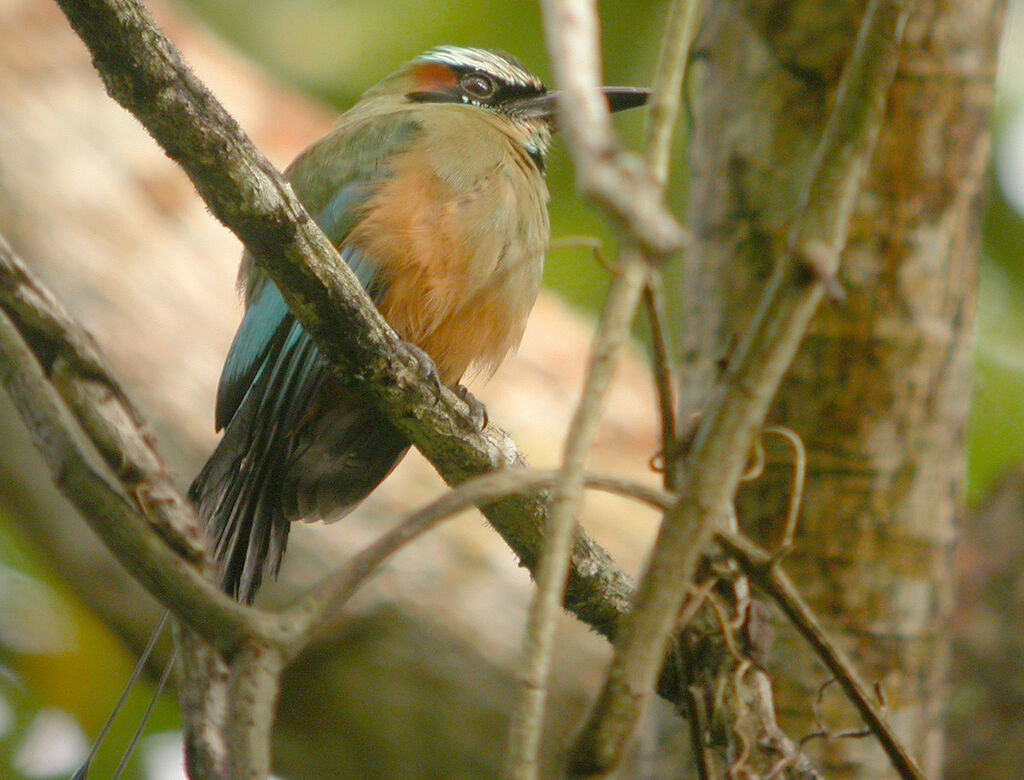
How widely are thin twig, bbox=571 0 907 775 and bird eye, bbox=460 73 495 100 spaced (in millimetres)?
2396

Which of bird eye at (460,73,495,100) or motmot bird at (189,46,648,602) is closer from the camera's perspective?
motmot bird at (189,46,648,602)

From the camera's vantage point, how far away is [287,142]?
5.41 meters

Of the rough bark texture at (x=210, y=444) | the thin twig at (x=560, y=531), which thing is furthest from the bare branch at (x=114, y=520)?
the rough bark texture at (x=210, y=444)

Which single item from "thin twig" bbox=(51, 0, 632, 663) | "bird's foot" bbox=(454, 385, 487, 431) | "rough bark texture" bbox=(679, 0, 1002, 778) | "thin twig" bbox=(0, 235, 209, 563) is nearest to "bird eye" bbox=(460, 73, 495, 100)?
"rough bark texture" bbox=(679, 0, 1002, 778)

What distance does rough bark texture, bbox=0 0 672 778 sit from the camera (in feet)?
14.0

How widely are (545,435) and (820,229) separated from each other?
3.66 m

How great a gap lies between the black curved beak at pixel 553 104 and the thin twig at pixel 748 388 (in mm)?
2193

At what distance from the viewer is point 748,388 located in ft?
3.84

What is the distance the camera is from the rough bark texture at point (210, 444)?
4277 mm

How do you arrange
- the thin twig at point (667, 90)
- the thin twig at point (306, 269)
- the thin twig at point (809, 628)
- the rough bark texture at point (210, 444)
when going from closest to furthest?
the thin twig at point (667, 90) < the thin twig at point (306, 269) < the thin twig at point (809, 628) < the rough bark texture at point (210, 444)

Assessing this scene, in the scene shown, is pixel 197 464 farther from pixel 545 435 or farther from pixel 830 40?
pixel 830 40

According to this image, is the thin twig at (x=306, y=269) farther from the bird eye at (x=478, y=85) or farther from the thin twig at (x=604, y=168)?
the bird eye at (x=478, y=85)

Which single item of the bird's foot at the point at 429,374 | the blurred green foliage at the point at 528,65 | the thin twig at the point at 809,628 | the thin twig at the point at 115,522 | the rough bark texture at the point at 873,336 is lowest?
the thin twig at the point at 115,522

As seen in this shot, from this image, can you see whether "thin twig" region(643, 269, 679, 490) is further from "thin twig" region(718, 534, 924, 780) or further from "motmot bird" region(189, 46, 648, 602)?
"motmot bird" region(189, 46, 648, 602)
